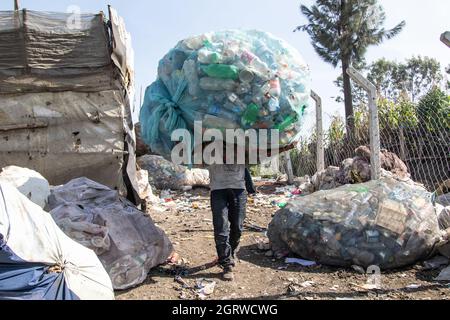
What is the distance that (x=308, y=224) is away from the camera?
11.0 feet

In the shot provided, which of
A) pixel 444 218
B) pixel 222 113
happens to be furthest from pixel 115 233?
pixel 444 218

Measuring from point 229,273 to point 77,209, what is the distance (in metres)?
1.24

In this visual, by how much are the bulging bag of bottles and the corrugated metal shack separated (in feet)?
7.53

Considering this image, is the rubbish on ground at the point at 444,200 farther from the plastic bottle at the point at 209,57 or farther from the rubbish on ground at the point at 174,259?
the plastic bottle at the point at 209,57

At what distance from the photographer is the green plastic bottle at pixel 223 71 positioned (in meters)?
2.74

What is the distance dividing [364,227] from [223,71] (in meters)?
1.55

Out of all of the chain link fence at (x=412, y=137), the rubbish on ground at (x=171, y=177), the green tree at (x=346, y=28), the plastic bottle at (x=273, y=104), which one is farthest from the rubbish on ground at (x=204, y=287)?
the green tree at (x=346, y=28)

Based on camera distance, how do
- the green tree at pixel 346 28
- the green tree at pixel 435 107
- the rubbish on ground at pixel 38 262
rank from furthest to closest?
the green tree at pixel 346 28 → the green tree at pixel 435 107 → the rubbish on ground at pixel 38 262

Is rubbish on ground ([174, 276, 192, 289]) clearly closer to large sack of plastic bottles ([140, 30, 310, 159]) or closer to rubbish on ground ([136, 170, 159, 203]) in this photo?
large sack of plastic bottles ([140, 30, 310, 159])

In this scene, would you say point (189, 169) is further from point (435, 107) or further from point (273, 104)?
point (435, 107)

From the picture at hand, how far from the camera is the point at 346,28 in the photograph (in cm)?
2027

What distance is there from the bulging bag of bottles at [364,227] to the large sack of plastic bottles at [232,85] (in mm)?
742
